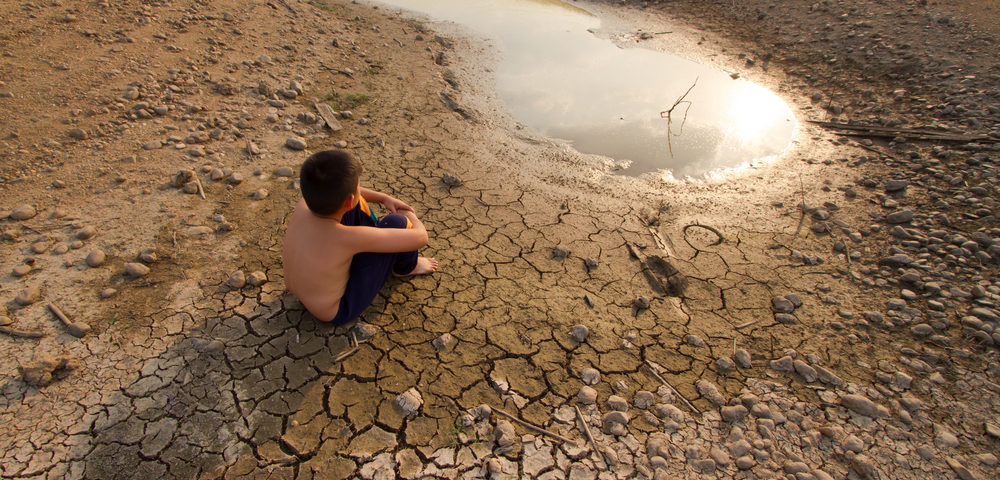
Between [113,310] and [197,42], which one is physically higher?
[197,42]

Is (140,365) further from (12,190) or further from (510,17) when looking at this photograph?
(510,17)

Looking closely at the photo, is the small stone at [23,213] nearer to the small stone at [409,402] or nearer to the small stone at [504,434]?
the small stone at [409,402]

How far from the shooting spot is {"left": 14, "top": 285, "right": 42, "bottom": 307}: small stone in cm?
255

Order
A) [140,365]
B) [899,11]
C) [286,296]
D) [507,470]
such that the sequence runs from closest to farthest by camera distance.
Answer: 1. [507,470]
2. [140,365]
3. [286,296]
4. [899,11]

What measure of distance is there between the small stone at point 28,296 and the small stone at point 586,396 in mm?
2904

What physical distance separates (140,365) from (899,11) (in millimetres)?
9427

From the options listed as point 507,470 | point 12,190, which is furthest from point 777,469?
point 12,190

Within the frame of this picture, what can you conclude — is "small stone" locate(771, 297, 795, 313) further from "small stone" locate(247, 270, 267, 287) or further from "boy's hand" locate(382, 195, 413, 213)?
"small stone" locate(247, 270, 267, 287)

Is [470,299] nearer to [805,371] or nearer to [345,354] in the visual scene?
[345,354]

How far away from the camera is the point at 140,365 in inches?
92.7

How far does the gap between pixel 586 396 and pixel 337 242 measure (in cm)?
142

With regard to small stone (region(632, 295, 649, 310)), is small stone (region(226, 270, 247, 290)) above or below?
below

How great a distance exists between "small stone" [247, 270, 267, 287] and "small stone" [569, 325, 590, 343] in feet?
5.96

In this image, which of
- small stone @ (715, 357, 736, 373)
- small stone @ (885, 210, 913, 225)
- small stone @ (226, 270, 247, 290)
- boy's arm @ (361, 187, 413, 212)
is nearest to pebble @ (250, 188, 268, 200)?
small stone @ (226, 270, 247, 290)
